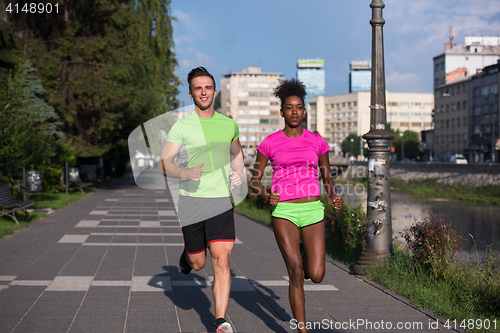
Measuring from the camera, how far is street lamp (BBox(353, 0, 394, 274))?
291 inches

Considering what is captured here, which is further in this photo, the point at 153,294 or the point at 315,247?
the point at 153,294

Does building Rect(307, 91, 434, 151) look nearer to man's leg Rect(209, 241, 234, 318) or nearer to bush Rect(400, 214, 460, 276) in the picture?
bush Rect(400, 214, 460, 276)

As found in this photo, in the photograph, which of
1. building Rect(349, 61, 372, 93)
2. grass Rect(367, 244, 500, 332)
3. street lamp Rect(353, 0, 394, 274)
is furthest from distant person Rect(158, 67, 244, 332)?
building Rect(349, 61, 372, 93)

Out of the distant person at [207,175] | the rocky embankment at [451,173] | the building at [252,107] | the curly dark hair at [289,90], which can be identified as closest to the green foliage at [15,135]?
the distant person at [207,175]

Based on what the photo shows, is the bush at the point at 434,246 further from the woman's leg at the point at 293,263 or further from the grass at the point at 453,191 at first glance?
the grass at the point at 453,191

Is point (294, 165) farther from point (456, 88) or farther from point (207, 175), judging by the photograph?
point (456, 88)

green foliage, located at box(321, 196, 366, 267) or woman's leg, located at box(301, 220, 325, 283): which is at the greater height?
woman's leg, located at box(301, 220, 325, 283)

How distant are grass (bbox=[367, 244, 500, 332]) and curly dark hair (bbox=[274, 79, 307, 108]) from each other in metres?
2.60

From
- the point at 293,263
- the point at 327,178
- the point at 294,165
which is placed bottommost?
the point at 293,263

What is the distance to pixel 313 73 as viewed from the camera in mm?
193625

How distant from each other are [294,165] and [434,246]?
288 centimetres

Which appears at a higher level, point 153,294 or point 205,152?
point 205,152

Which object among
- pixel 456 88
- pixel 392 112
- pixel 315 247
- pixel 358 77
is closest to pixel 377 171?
pixel 315 247

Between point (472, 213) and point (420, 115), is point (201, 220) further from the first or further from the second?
point (420, 115)
